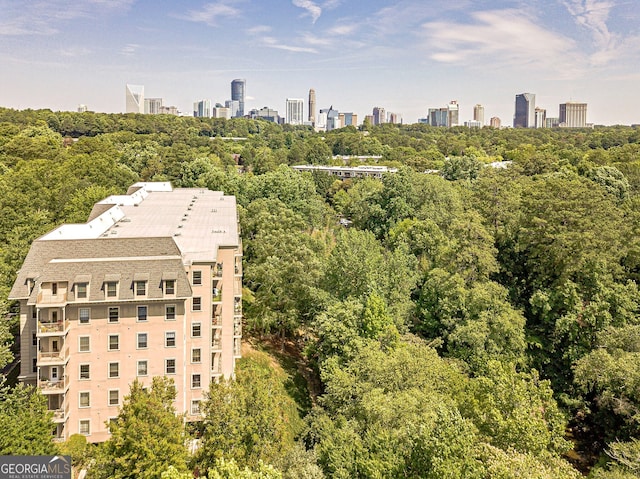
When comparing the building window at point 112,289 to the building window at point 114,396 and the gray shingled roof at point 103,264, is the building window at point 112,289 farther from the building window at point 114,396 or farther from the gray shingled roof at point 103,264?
the building window at point 114,396

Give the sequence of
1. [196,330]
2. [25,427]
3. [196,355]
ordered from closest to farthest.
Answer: [25,427], [196,355], [196,330]

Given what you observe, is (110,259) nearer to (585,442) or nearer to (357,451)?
(357,451)

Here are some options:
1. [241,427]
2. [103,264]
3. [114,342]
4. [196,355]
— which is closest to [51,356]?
[114,342]

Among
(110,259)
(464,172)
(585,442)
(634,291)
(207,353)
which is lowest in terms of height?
(585,442)

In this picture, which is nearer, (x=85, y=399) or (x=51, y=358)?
(x=51, y=358)

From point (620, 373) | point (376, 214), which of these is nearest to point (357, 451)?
point (620, 373)

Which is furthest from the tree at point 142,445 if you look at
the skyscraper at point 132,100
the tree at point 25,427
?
the skyscraper at point 132,100

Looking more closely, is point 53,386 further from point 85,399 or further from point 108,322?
point 108,322

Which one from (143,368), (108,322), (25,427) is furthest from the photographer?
(143,368)
